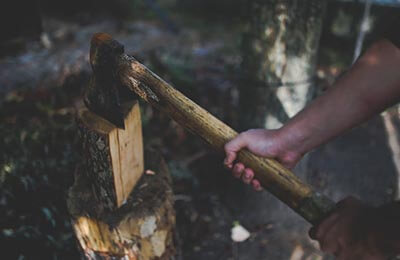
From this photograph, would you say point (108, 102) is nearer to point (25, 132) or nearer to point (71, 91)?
point (25, 132)

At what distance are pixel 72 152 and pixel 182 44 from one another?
138 inches

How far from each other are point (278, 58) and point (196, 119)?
123cm

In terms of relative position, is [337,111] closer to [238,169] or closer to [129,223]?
[238,169]

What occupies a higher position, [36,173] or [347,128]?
[347,128]

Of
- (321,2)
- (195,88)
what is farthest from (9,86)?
(321,2)

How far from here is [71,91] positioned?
3705 millimetres

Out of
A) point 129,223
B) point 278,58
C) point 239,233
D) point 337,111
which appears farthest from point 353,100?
point 239,233

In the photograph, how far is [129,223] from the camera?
183cm

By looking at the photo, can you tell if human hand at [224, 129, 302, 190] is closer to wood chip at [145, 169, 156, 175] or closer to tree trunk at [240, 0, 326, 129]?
wood chip at [145, 169, 156, 175]

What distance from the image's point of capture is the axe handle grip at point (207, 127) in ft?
5.33

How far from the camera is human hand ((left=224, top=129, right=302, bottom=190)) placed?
1.68 m

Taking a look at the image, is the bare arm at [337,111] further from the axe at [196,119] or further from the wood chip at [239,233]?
the wood chip at [239,233]

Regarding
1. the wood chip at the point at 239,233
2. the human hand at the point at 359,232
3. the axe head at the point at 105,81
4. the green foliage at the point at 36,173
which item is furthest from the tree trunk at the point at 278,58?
the green foliage at the point at 36,173

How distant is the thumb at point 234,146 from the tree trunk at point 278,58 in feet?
3.78
